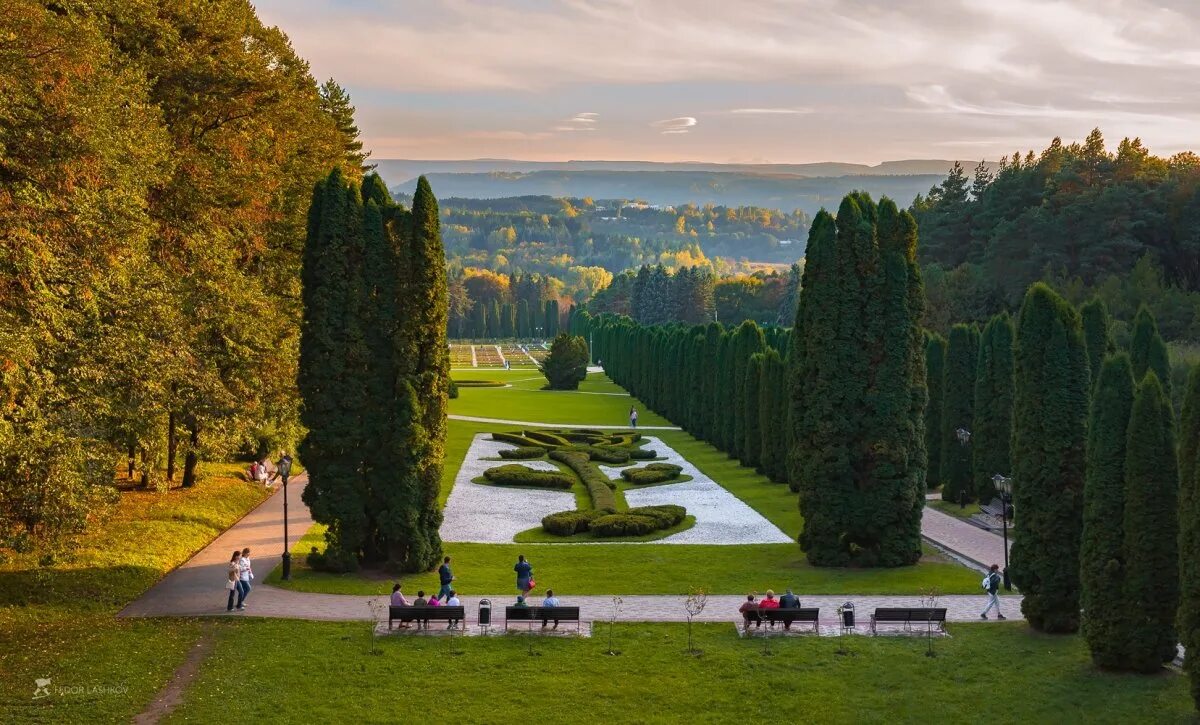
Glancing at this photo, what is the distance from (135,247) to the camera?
24.3 metres

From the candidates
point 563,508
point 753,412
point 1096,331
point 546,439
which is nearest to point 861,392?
point 1096,331

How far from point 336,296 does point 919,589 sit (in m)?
16.0

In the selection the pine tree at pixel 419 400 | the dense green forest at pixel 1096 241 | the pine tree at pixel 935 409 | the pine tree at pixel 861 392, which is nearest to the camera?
the pine tree at pixel 419 400

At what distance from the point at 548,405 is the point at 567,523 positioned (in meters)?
42.9

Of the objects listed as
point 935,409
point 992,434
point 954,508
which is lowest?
point 954,508

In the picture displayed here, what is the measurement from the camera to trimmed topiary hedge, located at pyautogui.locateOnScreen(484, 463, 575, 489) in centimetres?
4378

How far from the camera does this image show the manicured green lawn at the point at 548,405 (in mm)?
69875

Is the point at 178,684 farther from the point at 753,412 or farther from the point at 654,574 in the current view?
the point at 753,412

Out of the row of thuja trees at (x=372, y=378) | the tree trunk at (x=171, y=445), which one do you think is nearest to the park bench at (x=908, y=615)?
the row of thuja trees at (x=372, y=378)

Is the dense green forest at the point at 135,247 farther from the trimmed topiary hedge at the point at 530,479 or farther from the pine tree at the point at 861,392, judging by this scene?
the pine tree at the point at 861,392

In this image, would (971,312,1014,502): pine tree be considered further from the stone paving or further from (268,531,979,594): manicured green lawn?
the stone paving

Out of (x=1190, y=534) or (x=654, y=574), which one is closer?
(x=1190, y=534)

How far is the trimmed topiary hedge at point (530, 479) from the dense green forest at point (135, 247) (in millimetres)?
9804

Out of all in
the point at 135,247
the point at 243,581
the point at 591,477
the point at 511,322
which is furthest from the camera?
the point at 511,322
